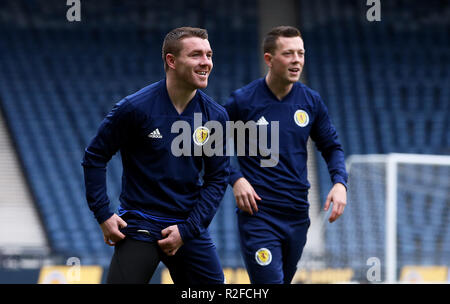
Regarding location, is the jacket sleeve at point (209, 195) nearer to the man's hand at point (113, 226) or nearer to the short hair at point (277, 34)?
the man's hand at point (113, 226)

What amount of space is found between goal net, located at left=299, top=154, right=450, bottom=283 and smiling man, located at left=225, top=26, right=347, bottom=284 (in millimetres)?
3588

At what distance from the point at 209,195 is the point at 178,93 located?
566mm

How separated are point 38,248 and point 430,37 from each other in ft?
31.7

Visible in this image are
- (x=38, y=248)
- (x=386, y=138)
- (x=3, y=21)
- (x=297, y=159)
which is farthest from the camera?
(x=3, y=21)

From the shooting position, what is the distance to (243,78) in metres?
15.1

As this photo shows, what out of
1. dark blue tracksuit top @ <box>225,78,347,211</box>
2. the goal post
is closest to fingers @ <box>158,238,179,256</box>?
dark blue tracksuit top @ <box>225,78,347,211</box>

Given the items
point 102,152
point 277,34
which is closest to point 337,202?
point 277,34

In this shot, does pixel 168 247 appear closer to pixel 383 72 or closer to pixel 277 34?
pixel 277 34

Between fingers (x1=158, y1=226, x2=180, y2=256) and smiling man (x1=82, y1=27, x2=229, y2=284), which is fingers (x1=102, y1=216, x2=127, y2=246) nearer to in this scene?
smiling man (x1=82, y1=27, x2=229, y2=284)

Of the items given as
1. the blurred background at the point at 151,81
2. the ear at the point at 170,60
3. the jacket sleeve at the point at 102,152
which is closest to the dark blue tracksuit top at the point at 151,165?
the jacket sleeve at the point at 102,152

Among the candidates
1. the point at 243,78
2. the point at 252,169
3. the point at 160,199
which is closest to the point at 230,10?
the point at 243,78

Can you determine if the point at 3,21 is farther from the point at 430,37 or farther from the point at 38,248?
the point at 430,37

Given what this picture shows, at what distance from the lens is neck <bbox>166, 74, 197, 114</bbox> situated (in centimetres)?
377

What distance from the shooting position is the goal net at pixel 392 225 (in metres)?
8.48
